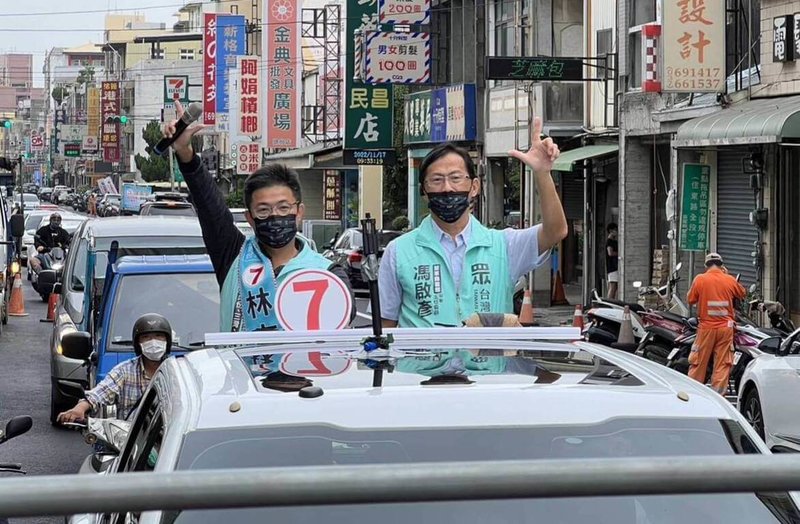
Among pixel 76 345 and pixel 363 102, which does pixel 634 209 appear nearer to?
pixel 363 102

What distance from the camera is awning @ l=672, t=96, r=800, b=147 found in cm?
1903

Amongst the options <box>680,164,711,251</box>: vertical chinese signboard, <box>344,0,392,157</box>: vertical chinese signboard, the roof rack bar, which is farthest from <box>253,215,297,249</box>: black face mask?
<box>344,0,392,157</box>: vertical chinese signboard

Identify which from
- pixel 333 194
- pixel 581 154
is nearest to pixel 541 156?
pixel 581 154

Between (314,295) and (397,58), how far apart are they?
1265 inches

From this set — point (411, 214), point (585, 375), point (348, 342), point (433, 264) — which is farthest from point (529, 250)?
point (411, 214)

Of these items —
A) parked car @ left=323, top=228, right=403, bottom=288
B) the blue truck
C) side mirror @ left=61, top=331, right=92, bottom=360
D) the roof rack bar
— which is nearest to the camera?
the roof rack bar

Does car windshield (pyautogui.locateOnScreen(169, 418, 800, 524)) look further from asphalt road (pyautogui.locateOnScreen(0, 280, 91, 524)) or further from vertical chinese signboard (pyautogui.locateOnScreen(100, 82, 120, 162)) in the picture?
vertical chinese signboard (pyautogui.locateOnScreen(100, 82, 120, 162))

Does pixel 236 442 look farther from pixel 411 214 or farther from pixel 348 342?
pixel 411 214

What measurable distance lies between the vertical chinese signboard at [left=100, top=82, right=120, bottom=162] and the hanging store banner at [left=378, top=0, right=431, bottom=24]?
236 feet

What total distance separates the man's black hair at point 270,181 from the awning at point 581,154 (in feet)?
74.0

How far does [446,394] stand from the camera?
3742mm

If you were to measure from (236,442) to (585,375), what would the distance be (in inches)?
40.2

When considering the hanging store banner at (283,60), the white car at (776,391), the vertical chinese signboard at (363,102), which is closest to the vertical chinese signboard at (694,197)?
the white car at (776,391)

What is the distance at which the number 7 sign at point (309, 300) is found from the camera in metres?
5.46
